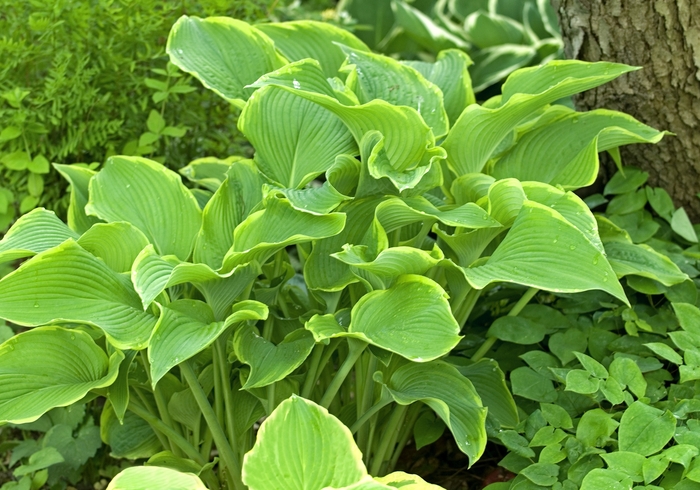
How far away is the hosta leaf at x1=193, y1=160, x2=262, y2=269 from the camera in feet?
4.63

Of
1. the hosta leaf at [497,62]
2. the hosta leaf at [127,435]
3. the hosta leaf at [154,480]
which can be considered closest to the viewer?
the hosta leaf at [154,480]

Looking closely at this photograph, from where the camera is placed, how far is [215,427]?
4.74ft

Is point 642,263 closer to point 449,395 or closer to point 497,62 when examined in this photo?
point 449,395

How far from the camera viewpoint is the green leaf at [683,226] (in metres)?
1.79

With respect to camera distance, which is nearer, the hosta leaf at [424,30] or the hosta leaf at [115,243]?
the hosta leaf at [115,243]

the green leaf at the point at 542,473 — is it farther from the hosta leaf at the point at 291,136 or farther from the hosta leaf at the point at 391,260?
the hosta leaf at the point at 291,136

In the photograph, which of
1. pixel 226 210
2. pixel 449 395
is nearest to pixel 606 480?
pixel 449 395

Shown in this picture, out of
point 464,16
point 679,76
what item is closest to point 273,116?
point 679,76

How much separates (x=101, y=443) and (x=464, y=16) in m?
2.59

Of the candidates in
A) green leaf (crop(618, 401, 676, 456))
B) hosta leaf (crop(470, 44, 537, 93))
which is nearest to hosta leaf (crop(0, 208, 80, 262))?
green leaf (crop(618, 401, 676, 456))

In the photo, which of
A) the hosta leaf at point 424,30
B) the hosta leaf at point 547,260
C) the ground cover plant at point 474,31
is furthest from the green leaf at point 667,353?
the hosta leaf at point 424,30

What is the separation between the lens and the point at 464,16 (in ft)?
11.4

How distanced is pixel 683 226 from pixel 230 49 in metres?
1.17

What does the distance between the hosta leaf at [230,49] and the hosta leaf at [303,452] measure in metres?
0.74
